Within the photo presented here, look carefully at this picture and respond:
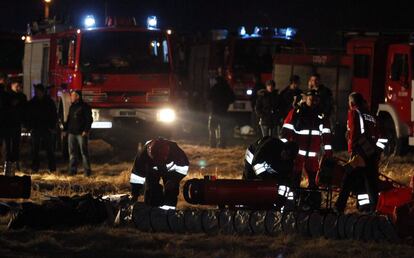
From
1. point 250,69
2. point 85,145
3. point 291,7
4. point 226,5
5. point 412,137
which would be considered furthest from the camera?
point 226,5

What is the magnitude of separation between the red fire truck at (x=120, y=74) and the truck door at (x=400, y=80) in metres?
4.43

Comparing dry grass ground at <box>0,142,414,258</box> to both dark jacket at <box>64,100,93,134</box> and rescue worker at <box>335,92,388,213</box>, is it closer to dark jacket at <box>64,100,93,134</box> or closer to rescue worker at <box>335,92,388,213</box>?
rescue worker at <box>335,92,388,213</box>

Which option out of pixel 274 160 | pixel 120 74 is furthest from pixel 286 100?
pixel 274 160

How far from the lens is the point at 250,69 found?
24422 millimetres

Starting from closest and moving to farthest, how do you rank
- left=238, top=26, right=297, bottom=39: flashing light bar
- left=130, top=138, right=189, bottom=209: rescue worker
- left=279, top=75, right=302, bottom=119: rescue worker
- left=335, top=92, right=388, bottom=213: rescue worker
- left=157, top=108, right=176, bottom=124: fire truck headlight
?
left=130, top=138, right=189, bottom=209: rescue worker → left=335, top=92, right=388, bottom=213: rescue worker → left=279, top=75, right=302, bottom=119: rescue worker → left=157, top=108, right=176, bottom=124: fire truck headlight → left=238, top=26, right=297, bottom=39: flashing light bar

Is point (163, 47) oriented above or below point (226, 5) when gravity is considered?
below

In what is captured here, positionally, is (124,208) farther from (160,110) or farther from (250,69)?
(250,69)

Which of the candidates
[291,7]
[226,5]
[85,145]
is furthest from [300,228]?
[226,5]

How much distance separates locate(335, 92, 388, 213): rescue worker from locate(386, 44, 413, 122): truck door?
759 centimetres

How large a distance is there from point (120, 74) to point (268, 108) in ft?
10.6

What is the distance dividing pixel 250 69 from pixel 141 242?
50.0ft

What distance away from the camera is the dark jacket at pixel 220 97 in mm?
20234

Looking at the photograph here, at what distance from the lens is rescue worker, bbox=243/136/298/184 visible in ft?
34.7

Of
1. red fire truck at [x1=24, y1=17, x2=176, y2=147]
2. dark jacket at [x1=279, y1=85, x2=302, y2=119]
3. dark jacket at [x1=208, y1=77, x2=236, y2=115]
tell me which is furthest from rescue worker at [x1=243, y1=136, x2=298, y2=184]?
dark jacket at [x1=208, y1=77, x2=236, y2=115]
